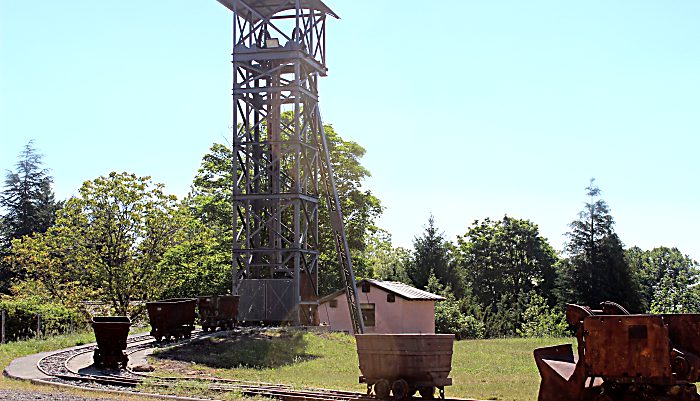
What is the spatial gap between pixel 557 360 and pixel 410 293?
3138 cm

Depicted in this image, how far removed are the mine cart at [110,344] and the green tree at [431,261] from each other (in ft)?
125

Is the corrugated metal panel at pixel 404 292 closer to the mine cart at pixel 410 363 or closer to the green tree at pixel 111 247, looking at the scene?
the green tree at pixel 111 247

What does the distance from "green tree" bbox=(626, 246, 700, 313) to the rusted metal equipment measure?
6128 centimetres

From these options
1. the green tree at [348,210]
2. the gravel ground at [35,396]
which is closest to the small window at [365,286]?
the green tree at [348,210]

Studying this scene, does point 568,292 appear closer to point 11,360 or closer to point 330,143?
point 330,143

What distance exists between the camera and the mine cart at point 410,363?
48.9 ft

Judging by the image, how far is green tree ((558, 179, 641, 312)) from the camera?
6169 cm

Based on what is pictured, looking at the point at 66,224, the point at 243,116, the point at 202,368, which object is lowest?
the point at 202,368

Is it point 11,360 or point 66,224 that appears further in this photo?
point 66,224

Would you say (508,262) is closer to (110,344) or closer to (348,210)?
(348,210)

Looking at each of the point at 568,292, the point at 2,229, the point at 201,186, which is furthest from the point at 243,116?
the point at 2,229

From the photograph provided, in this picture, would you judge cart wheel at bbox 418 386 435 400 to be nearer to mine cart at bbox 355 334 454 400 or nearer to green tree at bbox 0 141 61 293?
mine cart at bbox 355 334 454 400

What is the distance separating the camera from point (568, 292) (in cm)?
6406

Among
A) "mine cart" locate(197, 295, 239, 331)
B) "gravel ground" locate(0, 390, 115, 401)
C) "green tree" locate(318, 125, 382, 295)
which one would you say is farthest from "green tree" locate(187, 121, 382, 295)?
"gravel ground" locate(0, 390, 115, 401)
